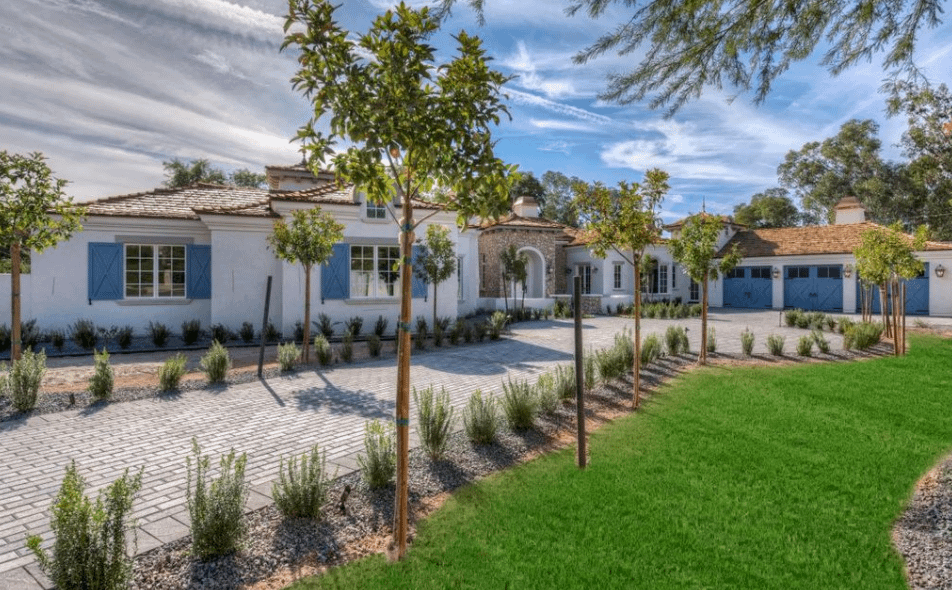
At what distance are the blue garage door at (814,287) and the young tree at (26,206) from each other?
30395mm

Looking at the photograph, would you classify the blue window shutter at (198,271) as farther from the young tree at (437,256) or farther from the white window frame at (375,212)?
the young tree at (437,256)

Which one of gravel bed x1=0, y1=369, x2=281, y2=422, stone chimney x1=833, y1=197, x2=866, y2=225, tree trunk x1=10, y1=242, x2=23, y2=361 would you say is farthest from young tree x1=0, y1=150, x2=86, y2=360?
stone chimney x1=833, y1=197, x2=866, y2=225

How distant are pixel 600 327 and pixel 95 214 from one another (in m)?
16.7

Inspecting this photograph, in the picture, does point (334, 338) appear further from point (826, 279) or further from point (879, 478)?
point (826, 279)

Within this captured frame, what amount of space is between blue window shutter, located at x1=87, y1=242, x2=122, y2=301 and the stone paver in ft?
28.0

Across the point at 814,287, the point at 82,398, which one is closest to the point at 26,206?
the point at 82,398

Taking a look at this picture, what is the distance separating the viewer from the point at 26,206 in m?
8.69

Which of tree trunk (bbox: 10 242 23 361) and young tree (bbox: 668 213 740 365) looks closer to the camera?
tree trunk (bbox: 10 242 23 361)

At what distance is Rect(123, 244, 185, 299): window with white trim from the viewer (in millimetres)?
15328

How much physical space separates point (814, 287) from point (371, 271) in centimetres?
2351

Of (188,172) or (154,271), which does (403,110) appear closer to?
(154,271)

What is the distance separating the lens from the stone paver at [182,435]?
440 cm

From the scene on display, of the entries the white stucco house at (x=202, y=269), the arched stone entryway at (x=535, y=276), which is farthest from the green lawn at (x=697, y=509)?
the arched stone entryway at (x=535, y=276)

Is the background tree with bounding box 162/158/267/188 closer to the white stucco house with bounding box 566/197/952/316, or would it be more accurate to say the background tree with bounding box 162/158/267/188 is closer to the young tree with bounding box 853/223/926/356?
the white stucco house with bounding box 566/197/952/316
